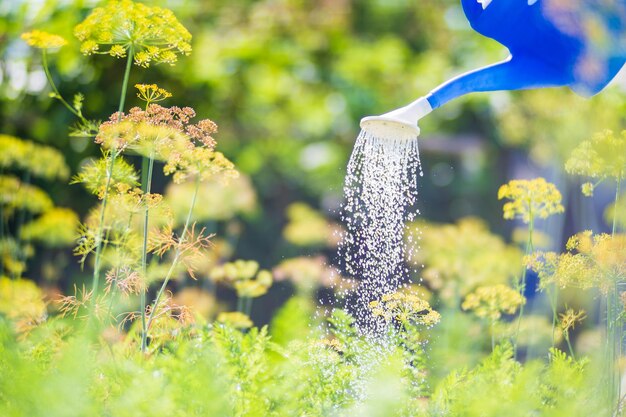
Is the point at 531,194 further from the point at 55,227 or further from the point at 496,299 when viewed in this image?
the point at 55,227

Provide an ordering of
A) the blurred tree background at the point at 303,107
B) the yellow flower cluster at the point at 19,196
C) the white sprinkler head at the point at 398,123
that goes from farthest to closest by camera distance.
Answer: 1. the blurred tree background at the point at 303,107
2. the yellow flower cluster at the point at 19,196
3. the white sprinkler head at the point at 398,123

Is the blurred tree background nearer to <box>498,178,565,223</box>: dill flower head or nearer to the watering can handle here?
<box>498,178,565,223</box>: dill flower head

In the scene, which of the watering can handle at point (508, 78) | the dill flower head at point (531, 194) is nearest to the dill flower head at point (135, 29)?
the watering can handle at point (508, 78)

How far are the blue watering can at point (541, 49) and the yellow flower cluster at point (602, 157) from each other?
16 centimetres

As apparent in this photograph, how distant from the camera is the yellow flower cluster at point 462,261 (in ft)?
8.71

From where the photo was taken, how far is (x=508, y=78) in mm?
1711

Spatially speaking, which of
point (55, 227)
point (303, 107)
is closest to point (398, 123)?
point (55, 227)

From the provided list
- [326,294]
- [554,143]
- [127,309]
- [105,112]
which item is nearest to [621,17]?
[326,294]

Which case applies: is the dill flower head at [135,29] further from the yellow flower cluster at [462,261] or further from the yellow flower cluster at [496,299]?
A: the yellow flower cluster at [462,261]

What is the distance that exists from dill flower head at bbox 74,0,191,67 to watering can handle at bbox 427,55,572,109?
0.54 meters

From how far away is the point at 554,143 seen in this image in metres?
3.35

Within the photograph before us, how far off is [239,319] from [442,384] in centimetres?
70

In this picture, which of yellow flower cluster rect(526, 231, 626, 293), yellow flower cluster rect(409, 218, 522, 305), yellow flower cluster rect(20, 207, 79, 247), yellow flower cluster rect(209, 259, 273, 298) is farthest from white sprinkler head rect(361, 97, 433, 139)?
yellow flower cluster rect(20, 207, 79, 247)

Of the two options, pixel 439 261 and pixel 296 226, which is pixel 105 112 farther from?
pixel 439 261
